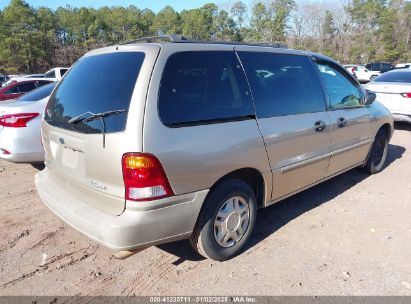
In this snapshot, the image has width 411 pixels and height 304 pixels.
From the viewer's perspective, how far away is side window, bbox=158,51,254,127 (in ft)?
8.69

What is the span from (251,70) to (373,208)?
243cm

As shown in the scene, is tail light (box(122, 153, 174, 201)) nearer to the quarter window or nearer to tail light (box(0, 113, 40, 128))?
tail light (box(0, 113, 40, 128))

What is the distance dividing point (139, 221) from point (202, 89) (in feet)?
3.81

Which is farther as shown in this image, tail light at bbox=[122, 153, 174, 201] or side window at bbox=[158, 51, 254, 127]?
side window at bbox=[158, 51, 254, 127]

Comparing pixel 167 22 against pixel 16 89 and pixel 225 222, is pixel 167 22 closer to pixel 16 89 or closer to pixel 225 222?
pixel 16 89

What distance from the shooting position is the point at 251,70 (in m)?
3.30

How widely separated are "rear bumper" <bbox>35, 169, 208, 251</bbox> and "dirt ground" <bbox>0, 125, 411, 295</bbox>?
18.8 inches

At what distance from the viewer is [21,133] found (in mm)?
4902

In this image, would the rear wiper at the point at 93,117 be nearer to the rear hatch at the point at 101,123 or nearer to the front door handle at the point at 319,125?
the rear hatch at the point at 101,123

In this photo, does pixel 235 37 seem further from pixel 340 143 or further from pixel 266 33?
pixel 340 143

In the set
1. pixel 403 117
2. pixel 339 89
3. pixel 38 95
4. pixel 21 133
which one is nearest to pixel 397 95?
pixel 403 117

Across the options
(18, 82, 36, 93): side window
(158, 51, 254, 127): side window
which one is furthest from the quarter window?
(158, 51, 254, 127): side window

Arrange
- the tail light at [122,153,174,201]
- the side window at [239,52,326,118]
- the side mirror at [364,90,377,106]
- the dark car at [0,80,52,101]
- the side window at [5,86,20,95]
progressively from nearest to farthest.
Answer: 1. the tail light at [122,153,174,201]
2. the side window at [239,52,326,118]
3. the side mirror at [364,90,377,106]
4. the dark car at [0,80,52,101]
5. the side window at [5,86,20,95]

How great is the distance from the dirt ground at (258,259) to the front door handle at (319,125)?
1.02 metres
